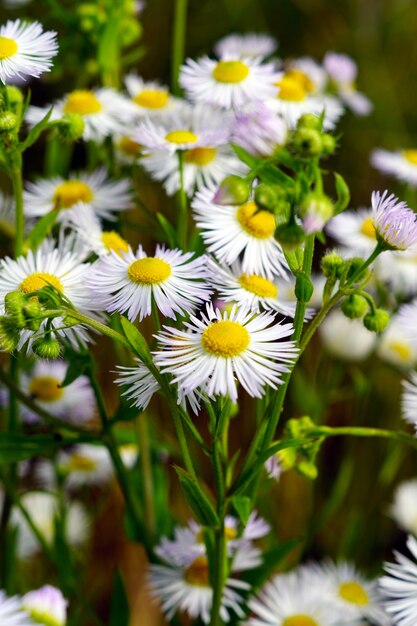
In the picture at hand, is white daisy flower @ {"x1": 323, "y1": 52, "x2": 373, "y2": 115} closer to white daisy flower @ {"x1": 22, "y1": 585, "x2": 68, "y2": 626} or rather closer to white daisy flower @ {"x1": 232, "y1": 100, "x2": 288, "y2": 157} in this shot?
white daisy flower @ {"x1": 232, "y1": 100, "x2": 288, "y2": 157}

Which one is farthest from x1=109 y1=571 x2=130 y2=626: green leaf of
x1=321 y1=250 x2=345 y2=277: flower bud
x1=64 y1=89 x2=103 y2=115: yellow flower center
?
x1=64 y1=89 x2=103 y2=115: yellow flower center

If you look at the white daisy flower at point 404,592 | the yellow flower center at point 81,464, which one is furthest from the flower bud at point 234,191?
the yellow flower center at point 81,464

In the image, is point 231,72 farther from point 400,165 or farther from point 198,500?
point 198,500

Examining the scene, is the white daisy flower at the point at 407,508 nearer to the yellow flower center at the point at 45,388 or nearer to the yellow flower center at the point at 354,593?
the yellow flower center at the point at 354,593

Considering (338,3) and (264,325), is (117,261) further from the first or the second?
(338,3)

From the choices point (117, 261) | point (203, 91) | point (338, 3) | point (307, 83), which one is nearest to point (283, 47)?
point (338, 3)

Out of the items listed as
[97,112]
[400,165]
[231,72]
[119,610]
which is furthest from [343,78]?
[119,610]
